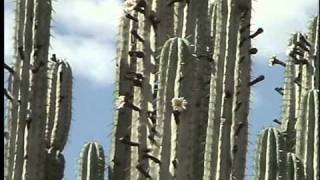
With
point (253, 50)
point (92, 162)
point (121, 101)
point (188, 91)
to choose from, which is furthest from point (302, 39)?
point (188, 91)

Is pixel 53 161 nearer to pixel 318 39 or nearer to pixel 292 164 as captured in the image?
pixel 292 164

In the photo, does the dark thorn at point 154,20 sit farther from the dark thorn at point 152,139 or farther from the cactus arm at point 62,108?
the cactus arm at point 62,108

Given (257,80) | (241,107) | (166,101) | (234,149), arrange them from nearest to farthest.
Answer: (166,101) < (234,149) < (241,107) < (257,80)

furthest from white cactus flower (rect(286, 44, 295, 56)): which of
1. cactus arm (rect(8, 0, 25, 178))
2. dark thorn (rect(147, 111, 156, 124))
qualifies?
cactus arm (rect(8, 0, 25, 178))

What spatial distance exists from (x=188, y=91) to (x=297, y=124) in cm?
223

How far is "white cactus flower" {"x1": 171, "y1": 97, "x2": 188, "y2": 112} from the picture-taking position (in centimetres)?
784

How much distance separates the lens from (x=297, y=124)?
9.80m

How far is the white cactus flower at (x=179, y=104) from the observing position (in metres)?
7.84

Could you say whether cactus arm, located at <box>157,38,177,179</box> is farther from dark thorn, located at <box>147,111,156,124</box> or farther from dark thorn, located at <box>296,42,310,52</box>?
dark thorn, located at <box>296,42,310,52</box>

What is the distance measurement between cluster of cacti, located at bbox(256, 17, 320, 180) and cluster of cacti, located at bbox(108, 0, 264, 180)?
0.46 meters

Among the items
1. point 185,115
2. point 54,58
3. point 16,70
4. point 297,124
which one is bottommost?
point 185,115

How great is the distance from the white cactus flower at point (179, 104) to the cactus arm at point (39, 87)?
7.85 feet

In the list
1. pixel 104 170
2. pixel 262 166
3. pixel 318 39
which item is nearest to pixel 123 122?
pixel 104 170

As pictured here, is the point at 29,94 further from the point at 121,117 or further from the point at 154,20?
the point at 154,20
